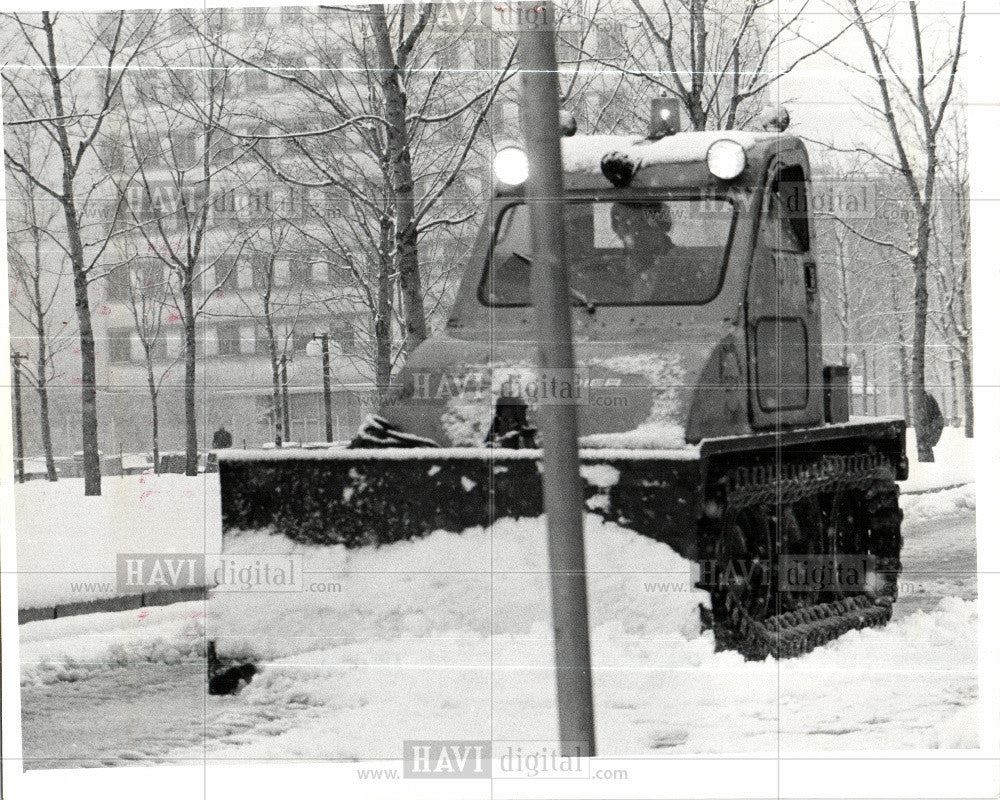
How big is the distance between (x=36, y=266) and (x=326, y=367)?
1.36 m

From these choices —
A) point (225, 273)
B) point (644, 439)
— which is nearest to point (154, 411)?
point (225, 273)

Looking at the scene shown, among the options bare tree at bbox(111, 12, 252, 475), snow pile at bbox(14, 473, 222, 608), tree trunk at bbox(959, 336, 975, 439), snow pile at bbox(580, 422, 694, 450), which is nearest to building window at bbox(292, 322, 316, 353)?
bare tree at bbox(111, 12, 252, 475)

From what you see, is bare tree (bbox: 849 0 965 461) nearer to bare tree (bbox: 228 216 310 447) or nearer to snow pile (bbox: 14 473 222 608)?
bare tree (bbox: 228 216 310 447)

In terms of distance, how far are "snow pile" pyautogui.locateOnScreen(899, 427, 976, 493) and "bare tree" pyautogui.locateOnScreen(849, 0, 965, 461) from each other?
4 centimetres

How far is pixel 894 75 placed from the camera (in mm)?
6598

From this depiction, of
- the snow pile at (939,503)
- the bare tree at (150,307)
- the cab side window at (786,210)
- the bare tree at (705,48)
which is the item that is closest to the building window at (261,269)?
the bare tree at (150,307)

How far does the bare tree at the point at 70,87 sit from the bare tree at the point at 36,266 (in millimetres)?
47

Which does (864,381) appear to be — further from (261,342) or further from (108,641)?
(108,641)

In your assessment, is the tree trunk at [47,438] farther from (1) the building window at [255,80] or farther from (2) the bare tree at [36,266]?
(1) the building window at [255,80]

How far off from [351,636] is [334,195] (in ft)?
6.15

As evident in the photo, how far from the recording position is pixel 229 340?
21.1 ft

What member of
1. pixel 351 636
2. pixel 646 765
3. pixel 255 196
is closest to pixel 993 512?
pixel 646 765

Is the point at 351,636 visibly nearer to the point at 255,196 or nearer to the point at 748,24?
the point at 255,196

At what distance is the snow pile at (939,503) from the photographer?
6.54 m
